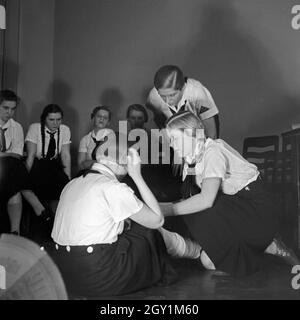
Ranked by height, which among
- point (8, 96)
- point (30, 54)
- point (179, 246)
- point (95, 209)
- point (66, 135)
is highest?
point (30, 54)

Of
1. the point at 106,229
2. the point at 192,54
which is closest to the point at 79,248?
the point at 106,229

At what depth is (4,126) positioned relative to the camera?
1.41 meters

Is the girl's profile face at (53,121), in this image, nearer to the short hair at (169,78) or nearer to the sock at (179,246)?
the short hair at (169,78)

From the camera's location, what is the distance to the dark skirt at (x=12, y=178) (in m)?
1.40

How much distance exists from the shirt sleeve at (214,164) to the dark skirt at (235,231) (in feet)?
0.30

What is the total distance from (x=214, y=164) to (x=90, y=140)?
1.30 ft

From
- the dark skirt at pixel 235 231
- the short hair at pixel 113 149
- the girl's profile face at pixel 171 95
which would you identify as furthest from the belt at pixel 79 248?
the girl's profile face at pixel 171 95

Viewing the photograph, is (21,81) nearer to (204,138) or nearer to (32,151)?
(32,151)

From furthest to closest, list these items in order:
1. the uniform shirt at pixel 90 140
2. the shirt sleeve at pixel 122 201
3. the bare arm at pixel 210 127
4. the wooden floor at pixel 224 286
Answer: the bare arm at pixel 210 127
the uniform shirt at pixel 90 140
the wooden floor at pixel 224 286
the shirt sleeve at pixel 122 201

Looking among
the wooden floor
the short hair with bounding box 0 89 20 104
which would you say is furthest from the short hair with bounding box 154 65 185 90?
the wooden floor

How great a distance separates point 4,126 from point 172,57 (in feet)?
2.00

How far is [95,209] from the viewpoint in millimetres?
1185

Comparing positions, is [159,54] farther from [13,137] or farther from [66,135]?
[13,137]
